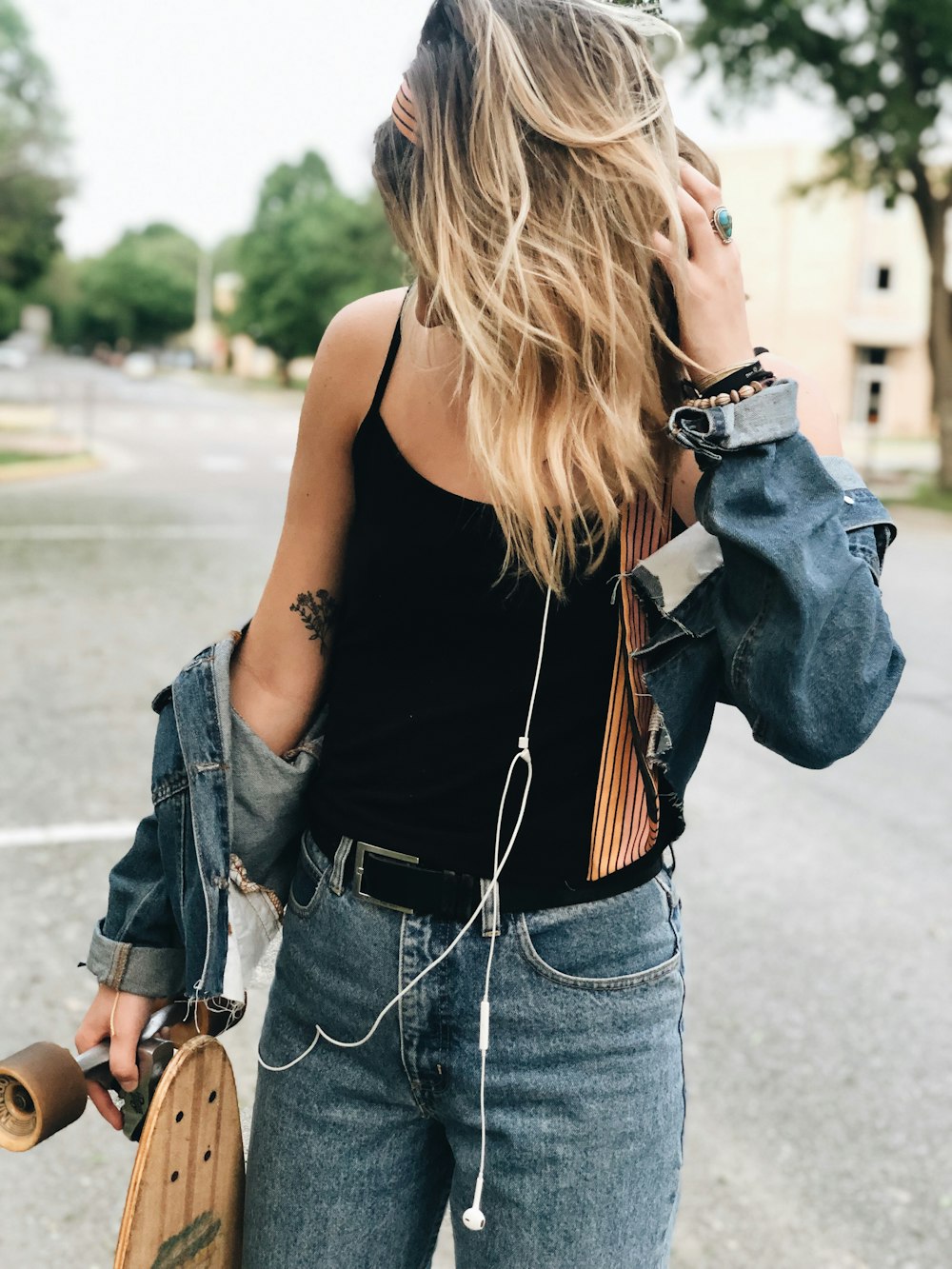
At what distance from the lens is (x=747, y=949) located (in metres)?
3.90

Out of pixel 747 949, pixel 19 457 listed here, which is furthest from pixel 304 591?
pixel 19 457

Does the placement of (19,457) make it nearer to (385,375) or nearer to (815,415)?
(385,375)

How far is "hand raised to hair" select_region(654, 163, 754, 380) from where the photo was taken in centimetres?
117

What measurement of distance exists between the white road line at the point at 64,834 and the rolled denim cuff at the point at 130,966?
9.84 feet

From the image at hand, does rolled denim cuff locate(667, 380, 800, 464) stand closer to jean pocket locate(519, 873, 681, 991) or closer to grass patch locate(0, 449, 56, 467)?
jean pocket locate(519, 873, 681, 991)

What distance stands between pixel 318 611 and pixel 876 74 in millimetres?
19123

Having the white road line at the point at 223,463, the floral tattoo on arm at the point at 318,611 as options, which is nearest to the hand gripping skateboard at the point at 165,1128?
the floral tattoo on arm at the point at 318,611

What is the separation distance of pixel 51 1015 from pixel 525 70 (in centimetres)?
284

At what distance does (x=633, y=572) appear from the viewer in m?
1.26

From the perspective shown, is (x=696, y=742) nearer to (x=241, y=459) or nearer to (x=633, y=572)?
(x=633, y=572)

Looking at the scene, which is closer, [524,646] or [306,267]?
[524,646]

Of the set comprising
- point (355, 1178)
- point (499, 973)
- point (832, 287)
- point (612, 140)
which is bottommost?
point (832, 287)

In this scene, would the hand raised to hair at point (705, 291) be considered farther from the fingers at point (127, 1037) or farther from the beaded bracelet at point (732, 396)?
the fingers at point (127, 1037)

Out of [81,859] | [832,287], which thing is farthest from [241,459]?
[832,287]
